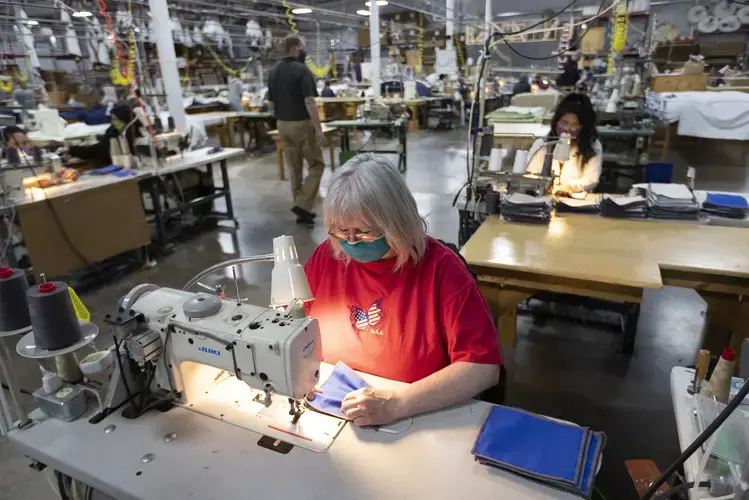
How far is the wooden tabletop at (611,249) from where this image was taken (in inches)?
67.2

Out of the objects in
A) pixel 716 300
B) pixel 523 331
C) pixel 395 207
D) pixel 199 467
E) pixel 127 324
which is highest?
pixel 395 207

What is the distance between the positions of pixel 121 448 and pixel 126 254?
323 centimetres

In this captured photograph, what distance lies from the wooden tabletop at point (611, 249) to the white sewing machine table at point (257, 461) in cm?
89

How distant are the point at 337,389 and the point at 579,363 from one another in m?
1.65

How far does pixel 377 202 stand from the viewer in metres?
1.06

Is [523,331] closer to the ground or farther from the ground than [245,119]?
closer to the ground

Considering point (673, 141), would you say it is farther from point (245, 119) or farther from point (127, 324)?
point (127, 324)

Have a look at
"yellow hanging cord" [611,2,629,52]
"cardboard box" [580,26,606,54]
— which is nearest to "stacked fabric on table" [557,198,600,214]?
"yellow hanging cord" [611,2,629,52]

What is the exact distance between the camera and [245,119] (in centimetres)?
848

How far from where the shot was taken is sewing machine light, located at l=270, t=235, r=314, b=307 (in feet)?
2.98

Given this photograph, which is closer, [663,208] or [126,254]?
[663,208]

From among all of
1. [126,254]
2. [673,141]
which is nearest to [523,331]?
[126,254]

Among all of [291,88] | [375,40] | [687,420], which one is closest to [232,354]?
[687,420]

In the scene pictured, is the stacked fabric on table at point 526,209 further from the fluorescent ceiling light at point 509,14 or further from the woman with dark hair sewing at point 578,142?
the fluorescent ceiling light at point 509,14
